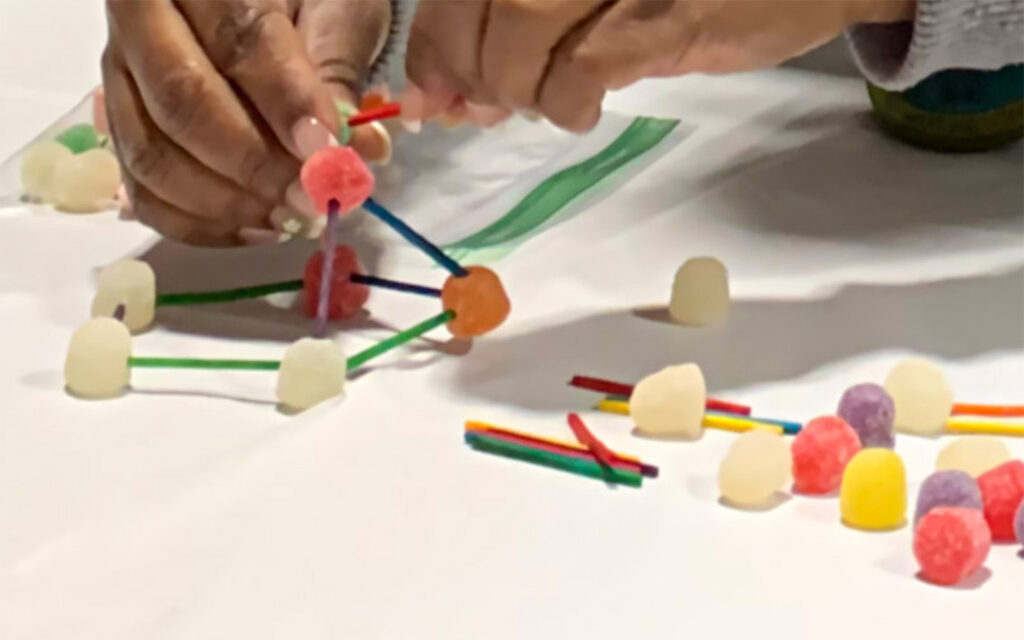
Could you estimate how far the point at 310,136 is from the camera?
66 cm

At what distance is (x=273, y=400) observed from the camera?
606 mm

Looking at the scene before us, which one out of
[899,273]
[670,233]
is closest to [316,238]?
[670,233]

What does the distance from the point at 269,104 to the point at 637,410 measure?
0.25 meters

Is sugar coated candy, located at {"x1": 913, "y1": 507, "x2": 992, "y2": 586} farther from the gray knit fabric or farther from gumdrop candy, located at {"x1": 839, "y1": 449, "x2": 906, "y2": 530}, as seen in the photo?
the gray knit fabric

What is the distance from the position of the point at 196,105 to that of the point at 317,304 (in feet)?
0.38

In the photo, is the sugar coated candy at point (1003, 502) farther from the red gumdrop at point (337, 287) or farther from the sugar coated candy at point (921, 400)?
the red gumdrop at point (337, 287)

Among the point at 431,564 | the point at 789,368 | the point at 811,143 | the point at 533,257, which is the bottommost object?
the point at 431,564

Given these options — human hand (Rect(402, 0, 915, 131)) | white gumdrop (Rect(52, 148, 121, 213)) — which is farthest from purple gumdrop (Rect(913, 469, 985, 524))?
white gumdrop (Rect(52, 148, 121, 213))

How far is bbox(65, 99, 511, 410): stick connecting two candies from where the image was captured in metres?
0.60

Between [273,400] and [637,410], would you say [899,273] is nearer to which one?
[637,410]

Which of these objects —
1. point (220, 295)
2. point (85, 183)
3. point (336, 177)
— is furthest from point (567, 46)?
point (85, 183)

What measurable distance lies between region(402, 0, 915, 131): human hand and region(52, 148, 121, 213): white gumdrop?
0.29m

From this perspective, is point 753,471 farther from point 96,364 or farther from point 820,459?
point 96,364

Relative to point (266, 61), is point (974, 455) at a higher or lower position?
lower
